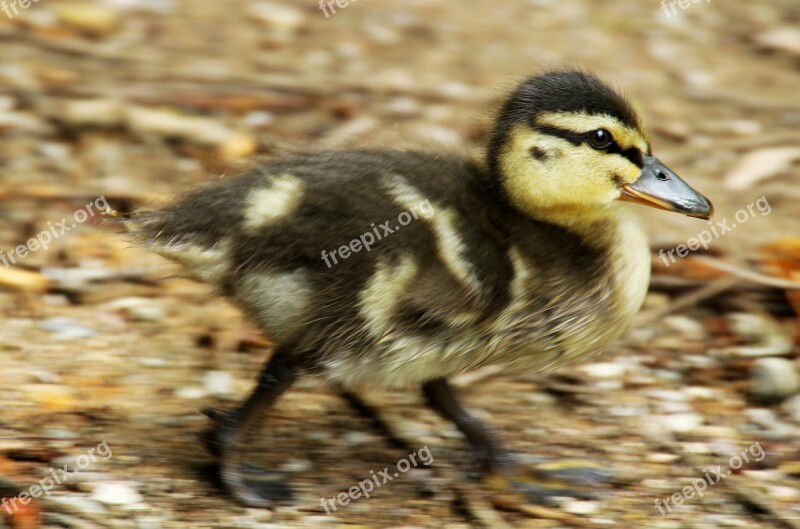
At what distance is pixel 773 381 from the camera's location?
3.21 m

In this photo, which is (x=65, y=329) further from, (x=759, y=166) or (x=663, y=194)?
(x=759, y=166)

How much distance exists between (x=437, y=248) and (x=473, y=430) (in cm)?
53

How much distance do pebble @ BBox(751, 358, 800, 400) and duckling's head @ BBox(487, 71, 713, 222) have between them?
0.73 metres

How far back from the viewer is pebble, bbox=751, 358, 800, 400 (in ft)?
10.5

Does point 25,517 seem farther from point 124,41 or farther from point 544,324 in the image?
point 124,41

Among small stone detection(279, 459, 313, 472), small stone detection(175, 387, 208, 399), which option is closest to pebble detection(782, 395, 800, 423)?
small stone detection(279, 459, 313, 472)

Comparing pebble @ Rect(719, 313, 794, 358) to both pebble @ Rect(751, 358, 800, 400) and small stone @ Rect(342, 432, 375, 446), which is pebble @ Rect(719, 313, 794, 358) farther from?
small stone @ Rect(342, 432, 375, 446)

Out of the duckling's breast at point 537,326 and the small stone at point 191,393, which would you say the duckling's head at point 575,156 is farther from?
the small stone at point 191,393

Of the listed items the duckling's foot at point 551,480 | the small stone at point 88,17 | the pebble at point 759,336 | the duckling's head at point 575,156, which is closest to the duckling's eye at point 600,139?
the duckling's head at point 575,156

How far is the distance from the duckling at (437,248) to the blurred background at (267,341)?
0.16 meters

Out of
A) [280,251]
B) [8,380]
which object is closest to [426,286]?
[280,251]

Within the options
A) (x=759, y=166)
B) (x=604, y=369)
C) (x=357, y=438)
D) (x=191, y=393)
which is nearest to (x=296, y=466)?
(x=357, y=438)

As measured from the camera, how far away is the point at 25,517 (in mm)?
2486

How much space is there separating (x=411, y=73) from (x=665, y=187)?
2.12 metres
